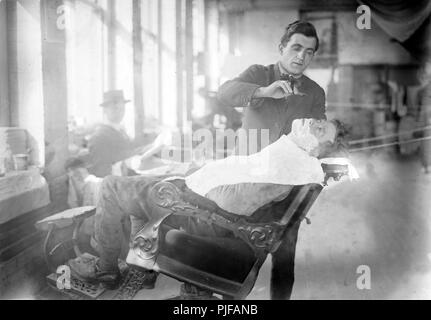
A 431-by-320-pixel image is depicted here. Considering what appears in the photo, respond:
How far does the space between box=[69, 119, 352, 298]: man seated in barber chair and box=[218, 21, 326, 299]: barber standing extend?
74 mm

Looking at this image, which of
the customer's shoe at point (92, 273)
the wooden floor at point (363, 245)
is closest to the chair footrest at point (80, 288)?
the customer's shoe at point (92, 273)

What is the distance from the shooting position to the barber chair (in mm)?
2318

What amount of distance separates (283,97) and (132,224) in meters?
1.22

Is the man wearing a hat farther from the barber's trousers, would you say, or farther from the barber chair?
the barber chair

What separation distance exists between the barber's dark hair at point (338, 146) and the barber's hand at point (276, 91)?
0.34 metres

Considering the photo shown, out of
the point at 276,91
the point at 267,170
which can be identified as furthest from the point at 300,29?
the point at 267,170

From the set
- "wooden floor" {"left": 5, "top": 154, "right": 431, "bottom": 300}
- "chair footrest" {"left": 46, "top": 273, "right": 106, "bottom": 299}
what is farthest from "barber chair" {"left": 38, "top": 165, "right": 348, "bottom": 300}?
"chair footrest" {"left": 46, "top": 273, "right": 106, "bottom": 299}

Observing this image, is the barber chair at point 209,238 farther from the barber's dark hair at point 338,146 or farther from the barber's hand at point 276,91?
the barber's hand at point 276,91

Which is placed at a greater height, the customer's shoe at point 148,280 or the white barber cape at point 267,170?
the white barber cape at point 267,170

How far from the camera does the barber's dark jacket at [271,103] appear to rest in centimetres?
268

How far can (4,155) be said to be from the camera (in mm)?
2848

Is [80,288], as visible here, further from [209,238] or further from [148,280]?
[209,238]
